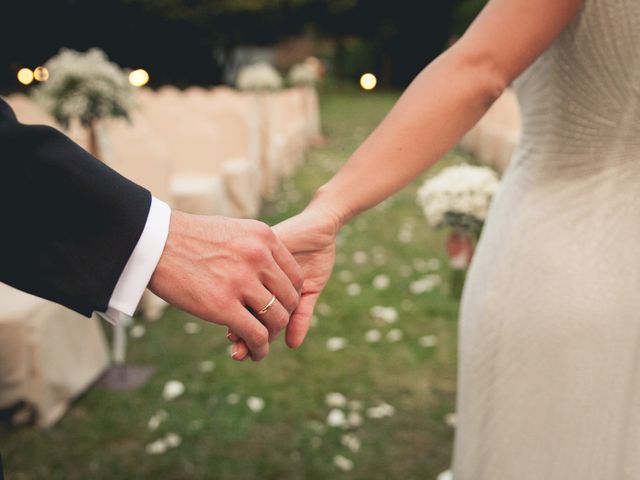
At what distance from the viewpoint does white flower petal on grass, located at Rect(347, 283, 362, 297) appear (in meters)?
5.15

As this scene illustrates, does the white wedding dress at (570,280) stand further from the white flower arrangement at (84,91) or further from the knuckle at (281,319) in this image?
the white flower arrangement at (84,91)

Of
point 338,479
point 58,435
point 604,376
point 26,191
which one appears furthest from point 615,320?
point 58,435

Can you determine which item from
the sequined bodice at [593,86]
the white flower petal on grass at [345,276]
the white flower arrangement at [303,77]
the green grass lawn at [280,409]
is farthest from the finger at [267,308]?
the white flower arrangement at [303,77]

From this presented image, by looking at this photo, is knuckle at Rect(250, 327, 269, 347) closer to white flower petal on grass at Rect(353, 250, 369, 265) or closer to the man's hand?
the man's hand

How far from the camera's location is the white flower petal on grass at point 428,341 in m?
4.23

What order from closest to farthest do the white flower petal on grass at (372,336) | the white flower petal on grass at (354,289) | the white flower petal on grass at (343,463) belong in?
the white flower petal on grass at (343,463)
the white flower petal on grass at (372,336)
the white flower petal on grass at (354,289)

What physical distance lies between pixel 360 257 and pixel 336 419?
282 cm

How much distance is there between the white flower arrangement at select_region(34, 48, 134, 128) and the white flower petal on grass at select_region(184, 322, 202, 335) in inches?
60.9

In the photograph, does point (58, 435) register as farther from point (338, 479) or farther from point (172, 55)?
point (172, 55)

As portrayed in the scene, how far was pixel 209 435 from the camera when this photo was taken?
10.8 feet

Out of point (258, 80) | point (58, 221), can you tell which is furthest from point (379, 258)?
point (258, 80)

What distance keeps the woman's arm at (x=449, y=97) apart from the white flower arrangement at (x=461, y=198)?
38.4 inches

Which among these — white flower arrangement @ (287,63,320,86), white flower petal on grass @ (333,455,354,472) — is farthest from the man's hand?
white flower arrangement @ (287,63,320,86)

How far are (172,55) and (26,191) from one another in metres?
18.7
